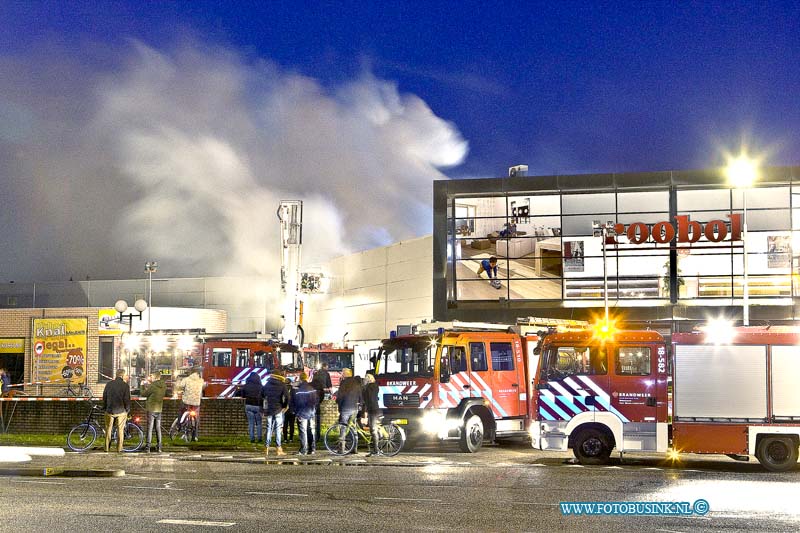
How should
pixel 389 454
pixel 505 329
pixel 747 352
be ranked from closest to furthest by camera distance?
pixel 747 352
pixel 389 454
pixel 505 329

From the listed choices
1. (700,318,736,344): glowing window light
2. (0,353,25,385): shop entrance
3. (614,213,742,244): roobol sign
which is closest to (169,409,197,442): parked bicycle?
(700,318,736,344): glowing window light

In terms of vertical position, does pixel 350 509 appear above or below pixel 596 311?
below

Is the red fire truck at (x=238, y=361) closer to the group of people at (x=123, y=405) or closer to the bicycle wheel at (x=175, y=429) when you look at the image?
the bicycle wheel at (x=175, y=429)

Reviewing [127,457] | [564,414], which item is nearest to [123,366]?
[127,457]

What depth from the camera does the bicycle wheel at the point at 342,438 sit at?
21.7 m

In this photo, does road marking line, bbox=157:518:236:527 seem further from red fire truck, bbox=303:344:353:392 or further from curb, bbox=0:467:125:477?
red fire truck, bbox=303:344:353:392

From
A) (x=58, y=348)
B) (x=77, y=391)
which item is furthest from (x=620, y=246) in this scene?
(x=58, y=348)

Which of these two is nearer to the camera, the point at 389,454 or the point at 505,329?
the point at 389,454

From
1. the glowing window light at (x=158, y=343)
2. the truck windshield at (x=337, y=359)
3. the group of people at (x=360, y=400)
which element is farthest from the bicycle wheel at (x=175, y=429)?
the truck windshield at (x=337, y=359)

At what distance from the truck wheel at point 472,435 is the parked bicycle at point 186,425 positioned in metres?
6.59

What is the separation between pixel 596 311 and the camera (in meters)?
44.4

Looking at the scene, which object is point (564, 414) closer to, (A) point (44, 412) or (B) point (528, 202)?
(A) point (44, 412)

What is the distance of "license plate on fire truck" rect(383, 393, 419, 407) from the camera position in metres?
22.5

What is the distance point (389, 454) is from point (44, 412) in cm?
1040
